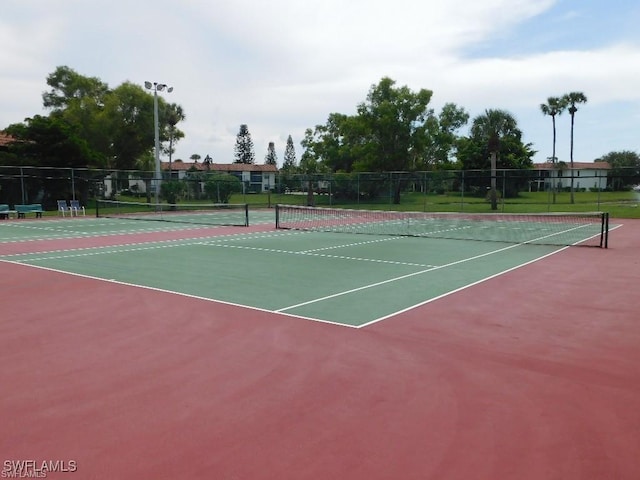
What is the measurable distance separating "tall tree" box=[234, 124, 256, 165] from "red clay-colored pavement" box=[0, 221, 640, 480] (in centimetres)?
10710

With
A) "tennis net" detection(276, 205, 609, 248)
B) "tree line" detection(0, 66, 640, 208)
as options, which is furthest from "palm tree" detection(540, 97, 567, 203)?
"tennis net" detection(276, 205, 609, 248)

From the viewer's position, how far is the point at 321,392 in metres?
4.99

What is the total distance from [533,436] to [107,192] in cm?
3853

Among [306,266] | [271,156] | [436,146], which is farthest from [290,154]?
[306,266]

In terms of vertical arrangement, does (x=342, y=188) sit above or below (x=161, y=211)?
above

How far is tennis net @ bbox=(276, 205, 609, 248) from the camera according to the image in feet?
62.8

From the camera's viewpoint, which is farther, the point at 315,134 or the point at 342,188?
the point at 315,134

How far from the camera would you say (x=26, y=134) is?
124 feet

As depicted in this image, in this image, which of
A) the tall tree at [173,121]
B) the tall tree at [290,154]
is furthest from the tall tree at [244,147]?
the tall tree at [173,121]

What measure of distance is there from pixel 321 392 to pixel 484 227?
68.1 ft

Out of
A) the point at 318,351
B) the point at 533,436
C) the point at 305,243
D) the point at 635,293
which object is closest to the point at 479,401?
the point at 533,436

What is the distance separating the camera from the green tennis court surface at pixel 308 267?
8.83 m

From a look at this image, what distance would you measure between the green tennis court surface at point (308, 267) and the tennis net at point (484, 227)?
1912mm

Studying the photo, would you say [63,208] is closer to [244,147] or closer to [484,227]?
[484,227]
